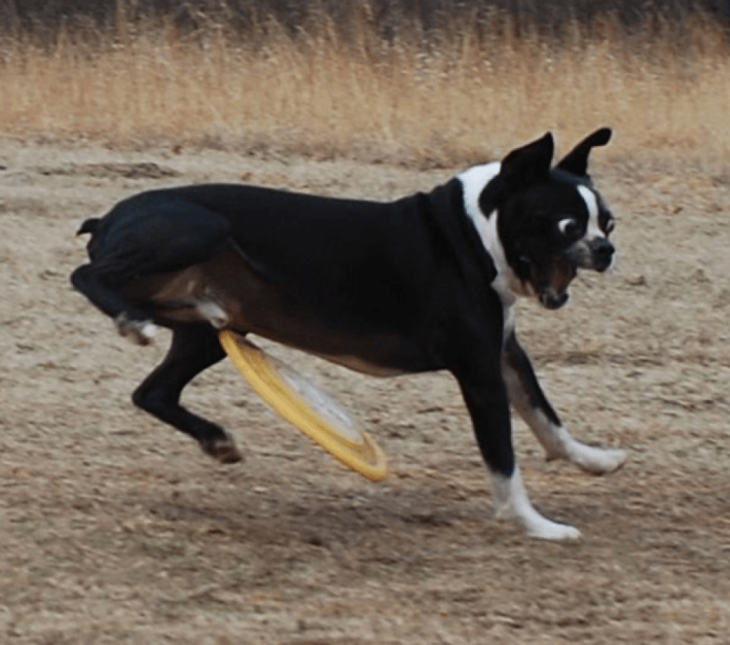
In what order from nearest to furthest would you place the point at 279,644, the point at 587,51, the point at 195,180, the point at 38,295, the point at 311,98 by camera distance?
the point at 279,644
the point at 38,295
the point at 195,180
the point at 311,98
the point at 587,51

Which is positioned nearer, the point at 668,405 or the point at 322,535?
the point at 322,535

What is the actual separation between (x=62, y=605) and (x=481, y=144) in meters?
8.19

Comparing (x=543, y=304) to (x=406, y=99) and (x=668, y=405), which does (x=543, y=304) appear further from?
(x=406, y=99)

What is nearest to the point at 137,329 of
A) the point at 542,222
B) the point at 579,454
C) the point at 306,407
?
the point at 306,407

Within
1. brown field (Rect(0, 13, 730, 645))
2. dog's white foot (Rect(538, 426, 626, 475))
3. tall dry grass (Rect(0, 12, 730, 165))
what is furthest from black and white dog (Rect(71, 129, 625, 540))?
tall dry grass (Rect(0, 12, 730, 165))

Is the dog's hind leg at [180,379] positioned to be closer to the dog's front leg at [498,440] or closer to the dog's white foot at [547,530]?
the dog's front leg at [498,440]

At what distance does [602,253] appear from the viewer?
550cm

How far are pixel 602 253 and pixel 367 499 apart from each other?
3.79 ft

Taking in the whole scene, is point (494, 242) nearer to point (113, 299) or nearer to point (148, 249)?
point (148, 249)

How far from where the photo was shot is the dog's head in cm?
552

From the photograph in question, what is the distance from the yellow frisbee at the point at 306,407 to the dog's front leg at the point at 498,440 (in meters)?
0.35

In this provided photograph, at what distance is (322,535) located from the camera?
5664mm

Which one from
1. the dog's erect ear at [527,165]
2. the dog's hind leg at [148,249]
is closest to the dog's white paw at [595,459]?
the dog's erect ear at [527,165]

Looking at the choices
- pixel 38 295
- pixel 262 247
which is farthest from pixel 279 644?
pixel 38 295
